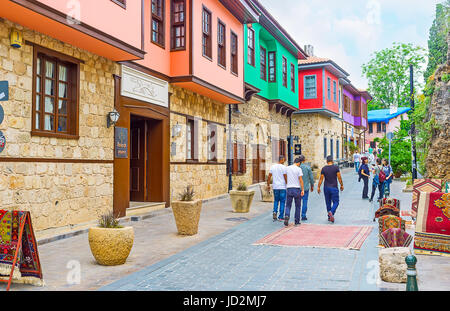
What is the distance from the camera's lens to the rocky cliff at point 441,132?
1041 centimetres

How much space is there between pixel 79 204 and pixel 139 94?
3.82 metres

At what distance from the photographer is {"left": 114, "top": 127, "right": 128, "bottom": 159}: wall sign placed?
1101 cm

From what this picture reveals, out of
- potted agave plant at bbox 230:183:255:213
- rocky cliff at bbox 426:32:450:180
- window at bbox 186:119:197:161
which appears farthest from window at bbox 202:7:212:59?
rocky cliff at bbox 426:32:450:180

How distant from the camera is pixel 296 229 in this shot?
10219 millimetres

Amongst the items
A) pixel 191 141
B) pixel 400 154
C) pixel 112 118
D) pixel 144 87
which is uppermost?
pixel 144 87

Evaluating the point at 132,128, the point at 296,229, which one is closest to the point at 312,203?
the point at 296,229

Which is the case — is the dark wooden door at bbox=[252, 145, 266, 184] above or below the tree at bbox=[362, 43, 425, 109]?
below

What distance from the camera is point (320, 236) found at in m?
9.19

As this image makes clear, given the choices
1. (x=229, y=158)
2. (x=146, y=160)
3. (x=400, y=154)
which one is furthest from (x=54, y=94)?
(x=400, y=154)

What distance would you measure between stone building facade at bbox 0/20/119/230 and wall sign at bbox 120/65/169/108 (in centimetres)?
49

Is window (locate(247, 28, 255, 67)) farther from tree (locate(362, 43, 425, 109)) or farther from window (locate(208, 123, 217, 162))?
tree (locate(362, 43, 425, 109))

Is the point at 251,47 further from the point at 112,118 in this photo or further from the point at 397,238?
the point at 397,238

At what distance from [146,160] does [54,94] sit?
4.80 metres
